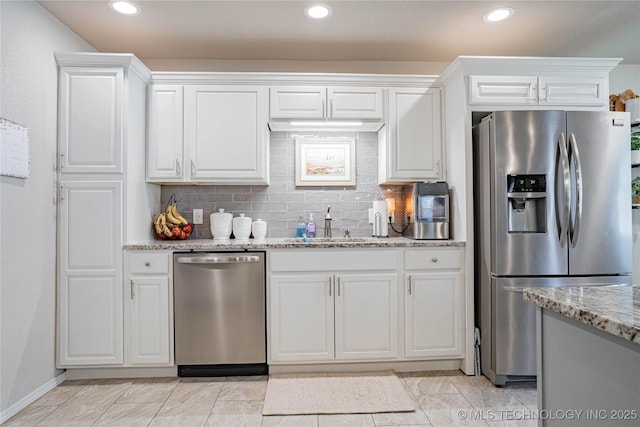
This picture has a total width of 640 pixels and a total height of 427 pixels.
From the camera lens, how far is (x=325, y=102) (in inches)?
113

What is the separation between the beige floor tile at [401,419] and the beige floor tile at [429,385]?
258 mm

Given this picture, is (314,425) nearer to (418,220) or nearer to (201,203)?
(418,220)

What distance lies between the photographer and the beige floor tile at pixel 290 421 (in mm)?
1996

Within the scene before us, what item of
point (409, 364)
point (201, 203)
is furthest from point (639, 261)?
point (201, 203)

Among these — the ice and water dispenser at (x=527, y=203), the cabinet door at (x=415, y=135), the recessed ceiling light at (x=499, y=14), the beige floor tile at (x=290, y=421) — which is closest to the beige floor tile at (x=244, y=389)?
the beige floor tile at (x=290, y=421)

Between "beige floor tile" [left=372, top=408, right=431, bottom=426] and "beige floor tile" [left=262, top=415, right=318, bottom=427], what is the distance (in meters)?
0.34

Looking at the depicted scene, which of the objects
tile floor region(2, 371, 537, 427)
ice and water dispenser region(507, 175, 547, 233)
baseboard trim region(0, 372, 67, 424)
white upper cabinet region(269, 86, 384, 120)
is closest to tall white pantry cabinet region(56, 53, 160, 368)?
baseboard trim region(0, 372, 67, 424)

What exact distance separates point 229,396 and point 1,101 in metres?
2.13

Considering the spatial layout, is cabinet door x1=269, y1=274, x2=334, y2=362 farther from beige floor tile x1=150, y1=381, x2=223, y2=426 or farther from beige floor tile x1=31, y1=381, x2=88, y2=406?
beige floor tile x1=31, y1=381, x2=88, y2=406

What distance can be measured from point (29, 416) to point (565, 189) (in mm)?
3443

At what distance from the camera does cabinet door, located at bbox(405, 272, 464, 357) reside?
262 cm

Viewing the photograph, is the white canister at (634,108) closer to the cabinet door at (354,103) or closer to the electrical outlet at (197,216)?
the cabinet door at (354,103)

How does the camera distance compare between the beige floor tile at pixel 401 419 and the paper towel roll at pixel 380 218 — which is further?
the paper towel roll at pixel 380 218

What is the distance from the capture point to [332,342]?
2586 millimetres
